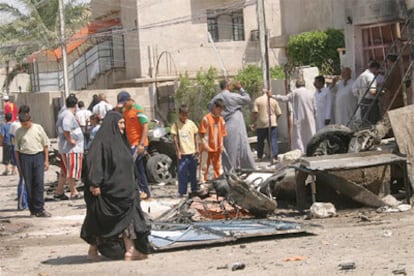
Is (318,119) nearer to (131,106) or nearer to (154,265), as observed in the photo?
(131,106)

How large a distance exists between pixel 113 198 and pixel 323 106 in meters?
9.20

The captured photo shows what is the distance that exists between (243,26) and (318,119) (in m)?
23.0

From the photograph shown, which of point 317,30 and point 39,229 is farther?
point 317,30

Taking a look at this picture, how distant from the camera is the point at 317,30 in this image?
1230 inches

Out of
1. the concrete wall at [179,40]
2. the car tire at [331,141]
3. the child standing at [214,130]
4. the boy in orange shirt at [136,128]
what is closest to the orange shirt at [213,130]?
the child standing at [214,130]

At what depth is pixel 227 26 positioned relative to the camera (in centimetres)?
4141

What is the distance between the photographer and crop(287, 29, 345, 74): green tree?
28594 millimetres

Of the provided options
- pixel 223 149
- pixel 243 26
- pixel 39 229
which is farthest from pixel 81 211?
pixel 243 26

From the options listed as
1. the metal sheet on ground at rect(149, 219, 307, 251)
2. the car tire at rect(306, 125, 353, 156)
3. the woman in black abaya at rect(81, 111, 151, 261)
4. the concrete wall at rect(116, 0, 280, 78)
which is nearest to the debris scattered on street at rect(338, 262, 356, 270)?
the metal sheet on ground at rect(149, 219, 307, 251)

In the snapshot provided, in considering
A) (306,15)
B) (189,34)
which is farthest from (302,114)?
(189,34)

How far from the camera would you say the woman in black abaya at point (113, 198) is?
31.9 feet

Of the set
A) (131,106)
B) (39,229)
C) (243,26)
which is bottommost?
(39,229)

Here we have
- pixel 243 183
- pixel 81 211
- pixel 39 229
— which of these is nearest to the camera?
pixel 243 183

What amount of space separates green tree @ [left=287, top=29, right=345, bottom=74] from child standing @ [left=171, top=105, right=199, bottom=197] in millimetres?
13240
